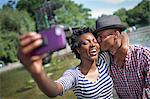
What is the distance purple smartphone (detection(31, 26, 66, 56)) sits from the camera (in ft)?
6.51

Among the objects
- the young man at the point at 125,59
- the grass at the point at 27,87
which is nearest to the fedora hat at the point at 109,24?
the young man at the point at 125,59

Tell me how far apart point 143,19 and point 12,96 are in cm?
7429

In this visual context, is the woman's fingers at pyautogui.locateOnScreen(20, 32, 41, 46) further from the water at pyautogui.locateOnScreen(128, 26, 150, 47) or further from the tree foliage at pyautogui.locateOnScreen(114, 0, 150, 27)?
the tree foliage at pyautogui.locateOnScreen(114, 0, 150, 27)

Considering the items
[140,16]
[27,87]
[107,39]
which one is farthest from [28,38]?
[140,16]

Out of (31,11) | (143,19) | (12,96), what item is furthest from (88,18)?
(12,96)

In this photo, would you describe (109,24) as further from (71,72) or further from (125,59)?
(71,72)

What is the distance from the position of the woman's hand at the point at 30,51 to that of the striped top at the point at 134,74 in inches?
64.0

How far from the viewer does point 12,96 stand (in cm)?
1688

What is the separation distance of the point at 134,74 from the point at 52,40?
1.76 m

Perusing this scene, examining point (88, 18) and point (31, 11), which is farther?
point (88, 18)

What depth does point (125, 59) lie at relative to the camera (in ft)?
11.8

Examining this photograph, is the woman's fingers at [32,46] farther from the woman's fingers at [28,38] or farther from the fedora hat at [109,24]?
the fedora hat at [109,24]

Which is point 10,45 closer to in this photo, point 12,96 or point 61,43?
point 12,96

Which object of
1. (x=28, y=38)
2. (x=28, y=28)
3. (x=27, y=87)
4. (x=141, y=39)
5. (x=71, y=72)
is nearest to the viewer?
(x=28, y=38)
